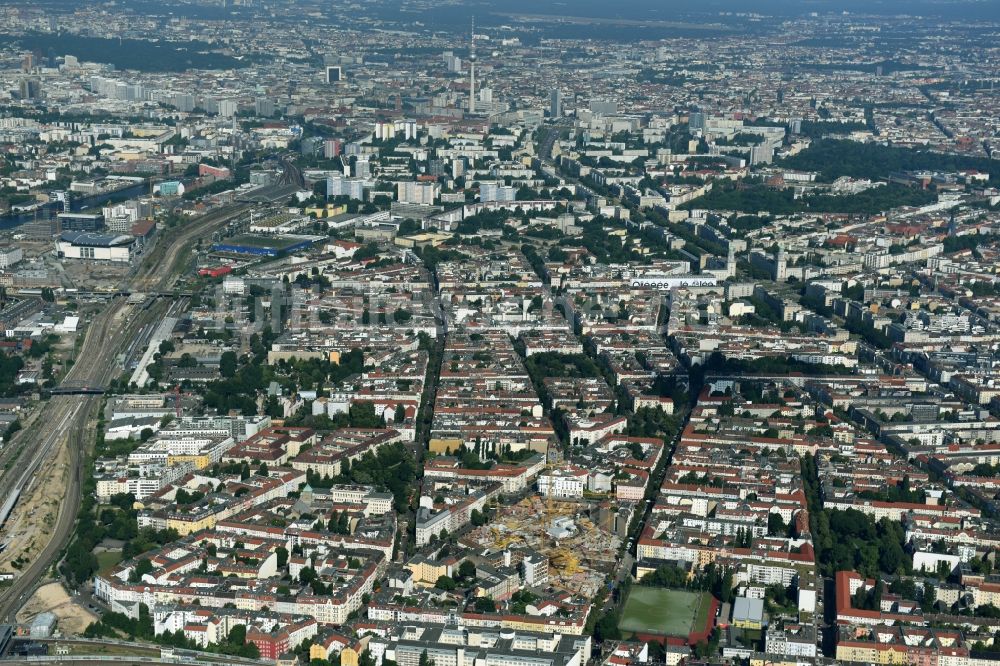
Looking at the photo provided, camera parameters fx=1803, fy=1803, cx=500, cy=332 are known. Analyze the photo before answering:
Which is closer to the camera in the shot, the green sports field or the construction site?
the green sports field

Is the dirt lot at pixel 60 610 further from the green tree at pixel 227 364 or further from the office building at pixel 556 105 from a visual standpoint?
the office building at pixel 556 105

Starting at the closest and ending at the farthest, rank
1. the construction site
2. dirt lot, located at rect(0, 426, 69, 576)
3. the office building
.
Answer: the construction site
dirt lot, located at rect(0, 426, 69, 576)
the office building

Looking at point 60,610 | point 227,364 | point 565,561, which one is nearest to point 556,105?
point 227,364

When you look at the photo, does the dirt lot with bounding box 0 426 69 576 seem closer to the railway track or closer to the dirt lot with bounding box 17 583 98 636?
the railway track

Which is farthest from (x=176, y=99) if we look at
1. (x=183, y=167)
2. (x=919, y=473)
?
(x=919, y=473)

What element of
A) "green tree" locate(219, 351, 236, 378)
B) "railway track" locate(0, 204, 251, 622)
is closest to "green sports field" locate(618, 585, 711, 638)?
"railway track" locate(0, 204, 251, 622)

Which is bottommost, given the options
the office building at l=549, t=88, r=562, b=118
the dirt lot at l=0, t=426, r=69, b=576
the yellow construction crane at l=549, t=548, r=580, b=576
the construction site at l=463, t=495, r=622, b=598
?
the office building at l=549, t=88, r=562, b=118

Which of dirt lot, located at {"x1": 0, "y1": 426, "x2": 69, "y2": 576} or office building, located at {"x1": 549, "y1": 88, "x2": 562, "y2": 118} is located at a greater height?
dirt lot, located at {"x1": 0, "y1": 426, "x2": 69, "y2": 576}
